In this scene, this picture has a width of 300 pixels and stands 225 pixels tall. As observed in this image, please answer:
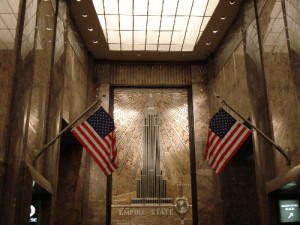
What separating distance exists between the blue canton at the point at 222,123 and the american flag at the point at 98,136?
225 cm

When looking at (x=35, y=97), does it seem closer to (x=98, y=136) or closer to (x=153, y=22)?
(x=98, y=136)

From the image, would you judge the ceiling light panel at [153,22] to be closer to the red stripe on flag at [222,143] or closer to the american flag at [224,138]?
the american flag at [224,138]

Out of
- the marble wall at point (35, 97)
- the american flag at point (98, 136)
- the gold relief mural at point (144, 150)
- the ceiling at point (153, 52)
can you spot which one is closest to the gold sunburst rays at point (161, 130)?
the gold relief mural at point (144, 150)

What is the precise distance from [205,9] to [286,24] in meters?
4.83

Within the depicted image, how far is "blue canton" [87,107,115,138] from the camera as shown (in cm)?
880

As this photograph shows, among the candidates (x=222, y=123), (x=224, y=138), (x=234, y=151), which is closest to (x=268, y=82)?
(x=222, y=123)

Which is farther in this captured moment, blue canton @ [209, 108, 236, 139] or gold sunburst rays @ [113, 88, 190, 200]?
gold sunburst rays @ [113, 88, 190, 200]

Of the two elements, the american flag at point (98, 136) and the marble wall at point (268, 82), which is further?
the marble wall at point (268, 82)

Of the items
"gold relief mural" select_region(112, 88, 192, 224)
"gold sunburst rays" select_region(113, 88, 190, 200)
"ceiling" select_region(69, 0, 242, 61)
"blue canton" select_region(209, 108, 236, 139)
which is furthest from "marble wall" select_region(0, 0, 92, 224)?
"blue canton" select_region(209, 108, 236, 139)

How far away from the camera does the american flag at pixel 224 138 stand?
8570 millimetres

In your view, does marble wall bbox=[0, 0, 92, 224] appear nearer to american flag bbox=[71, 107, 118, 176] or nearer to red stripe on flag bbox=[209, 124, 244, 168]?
american flag bbox=[71, 107, 118, 176]

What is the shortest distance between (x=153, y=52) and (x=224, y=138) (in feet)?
28.4

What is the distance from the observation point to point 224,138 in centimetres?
875

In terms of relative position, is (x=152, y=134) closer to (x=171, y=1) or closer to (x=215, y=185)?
(x=215, y=185)
